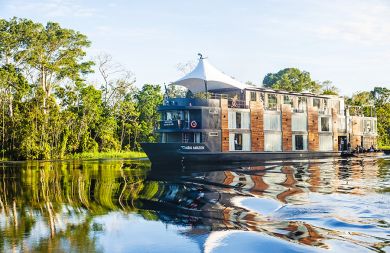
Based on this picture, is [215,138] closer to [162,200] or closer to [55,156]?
[162,200]

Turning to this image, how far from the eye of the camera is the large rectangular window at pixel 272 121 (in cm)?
3959

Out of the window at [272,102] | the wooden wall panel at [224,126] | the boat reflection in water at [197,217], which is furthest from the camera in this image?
the window at [272,102]

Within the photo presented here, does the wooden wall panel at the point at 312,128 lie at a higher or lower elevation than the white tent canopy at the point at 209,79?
lower

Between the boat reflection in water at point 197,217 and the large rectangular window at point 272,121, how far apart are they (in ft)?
62.0

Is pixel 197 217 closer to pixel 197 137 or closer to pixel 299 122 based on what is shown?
pixel 197 137

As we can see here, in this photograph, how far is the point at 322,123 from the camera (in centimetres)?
4488

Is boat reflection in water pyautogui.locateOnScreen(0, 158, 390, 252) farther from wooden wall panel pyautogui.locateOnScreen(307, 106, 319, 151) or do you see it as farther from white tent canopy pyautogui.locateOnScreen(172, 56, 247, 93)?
wooden wall panel pyautogui.locateOnScreen(307, 106, 319, 151)

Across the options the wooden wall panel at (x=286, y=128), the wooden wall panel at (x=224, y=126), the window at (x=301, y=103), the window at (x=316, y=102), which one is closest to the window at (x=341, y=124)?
the window at (x=316, y=102)

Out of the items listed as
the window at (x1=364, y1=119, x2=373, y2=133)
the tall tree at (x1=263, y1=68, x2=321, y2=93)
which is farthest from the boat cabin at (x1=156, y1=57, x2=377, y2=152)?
the tall tree at (x1=263, y1=68, x2=321, y2=93)

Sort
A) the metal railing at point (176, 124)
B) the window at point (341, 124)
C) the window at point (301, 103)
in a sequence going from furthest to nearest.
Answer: the window at point (341, 124) → the window at point (301, 103) → the metal railing at point (176, 124)

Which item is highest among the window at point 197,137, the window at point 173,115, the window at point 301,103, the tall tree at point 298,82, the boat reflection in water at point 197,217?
the tall tree at point 298,82

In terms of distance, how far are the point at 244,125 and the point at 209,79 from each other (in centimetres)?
453

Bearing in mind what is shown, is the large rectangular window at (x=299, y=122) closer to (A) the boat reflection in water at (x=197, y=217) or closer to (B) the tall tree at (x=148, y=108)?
(A) the boat reflection in water at (x=197, y=217)

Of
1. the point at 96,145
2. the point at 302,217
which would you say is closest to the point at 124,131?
the point at 96,145
